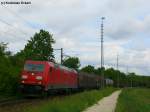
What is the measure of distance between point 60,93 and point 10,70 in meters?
9.51

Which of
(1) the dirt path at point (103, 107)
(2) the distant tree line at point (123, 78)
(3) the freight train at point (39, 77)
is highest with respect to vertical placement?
(2) the distant tree line at point (123, 78)

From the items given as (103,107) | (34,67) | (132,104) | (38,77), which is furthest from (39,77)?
(132,104)

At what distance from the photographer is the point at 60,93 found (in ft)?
155

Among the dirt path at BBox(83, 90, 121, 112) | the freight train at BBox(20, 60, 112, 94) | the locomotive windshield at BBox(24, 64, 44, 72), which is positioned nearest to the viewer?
the dirt path at BBox(83, 90, 121, 112)

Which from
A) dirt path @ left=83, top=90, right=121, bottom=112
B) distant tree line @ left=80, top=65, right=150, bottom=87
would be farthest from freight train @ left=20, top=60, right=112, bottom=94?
distant tree line @ left=80, top=65, right=150, bottom=87

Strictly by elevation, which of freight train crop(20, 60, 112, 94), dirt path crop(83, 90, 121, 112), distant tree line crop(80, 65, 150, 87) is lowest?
dirt path crop(83, 90, 121, 112)

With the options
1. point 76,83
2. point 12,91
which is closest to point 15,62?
point 12,91

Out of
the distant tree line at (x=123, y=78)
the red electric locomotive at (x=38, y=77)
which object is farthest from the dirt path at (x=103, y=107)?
the distant tree line at (x=123, y=78)

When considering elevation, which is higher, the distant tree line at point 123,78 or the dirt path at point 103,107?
the distant tree line at point 123,78

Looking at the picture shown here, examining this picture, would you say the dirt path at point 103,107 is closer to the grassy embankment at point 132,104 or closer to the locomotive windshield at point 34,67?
the grassy embankment at point 132,104

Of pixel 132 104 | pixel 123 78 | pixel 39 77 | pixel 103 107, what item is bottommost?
pixel 103 107

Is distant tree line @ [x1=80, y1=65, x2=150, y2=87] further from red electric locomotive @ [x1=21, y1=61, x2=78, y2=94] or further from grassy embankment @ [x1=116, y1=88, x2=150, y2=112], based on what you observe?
red electric locomotive @ [x1=21, y1=61, x2=78, y2=94]

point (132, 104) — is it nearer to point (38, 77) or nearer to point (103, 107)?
point (103, 107)

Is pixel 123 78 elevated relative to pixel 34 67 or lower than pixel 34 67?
elevated
